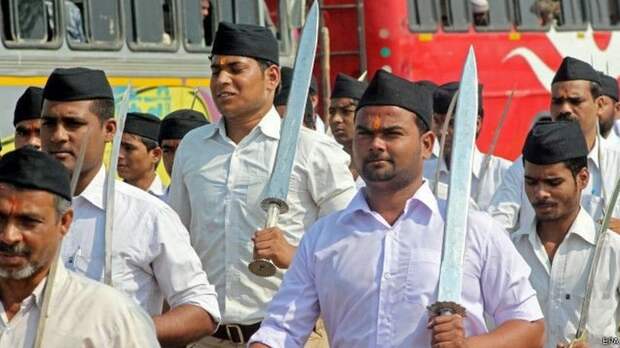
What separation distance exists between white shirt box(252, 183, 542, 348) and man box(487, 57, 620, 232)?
2.36 metres

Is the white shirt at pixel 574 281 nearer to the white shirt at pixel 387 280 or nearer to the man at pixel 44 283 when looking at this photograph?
the white shirt at pixel 387 280

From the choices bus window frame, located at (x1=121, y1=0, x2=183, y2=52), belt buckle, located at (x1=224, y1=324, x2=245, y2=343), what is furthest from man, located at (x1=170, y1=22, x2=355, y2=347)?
bus window frame, located at (x1=121, y1=0, x2=183, y2=52)

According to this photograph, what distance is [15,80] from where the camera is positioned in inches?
695

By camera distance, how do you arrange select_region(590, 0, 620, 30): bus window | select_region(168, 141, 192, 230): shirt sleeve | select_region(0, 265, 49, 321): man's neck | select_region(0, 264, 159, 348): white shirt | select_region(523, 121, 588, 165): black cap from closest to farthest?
select_region(0, 264, 159, 348): white shirt
select_region(0, 265, 49, 321): man's neck
select_region(168, 141, 192, 230): shirt sleeve
select_region(523, 121, 588, 165): black cap
select_region(590, 0, 620, 30): bus window

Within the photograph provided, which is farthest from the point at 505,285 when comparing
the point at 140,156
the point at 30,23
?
the point at 30,23

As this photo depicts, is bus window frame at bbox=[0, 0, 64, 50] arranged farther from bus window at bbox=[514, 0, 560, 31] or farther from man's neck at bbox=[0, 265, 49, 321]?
man's neck at bbox=[0, 265, 49, 321]

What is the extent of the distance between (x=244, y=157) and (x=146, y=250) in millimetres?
1664

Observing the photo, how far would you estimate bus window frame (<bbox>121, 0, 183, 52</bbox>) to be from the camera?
18.9 m

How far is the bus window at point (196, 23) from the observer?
19.5 m

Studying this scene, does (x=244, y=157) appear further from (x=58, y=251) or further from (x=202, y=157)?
(x=58, y=251)

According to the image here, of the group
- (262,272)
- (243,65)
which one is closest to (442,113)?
(243,65)

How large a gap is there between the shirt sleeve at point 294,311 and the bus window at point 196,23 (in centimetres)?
1213

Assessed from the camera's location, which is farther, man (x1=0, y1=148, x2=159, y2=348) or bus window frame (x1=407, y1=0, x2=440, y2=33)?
bus window frame (x1=407, y1=0, x2=440, y2=33)

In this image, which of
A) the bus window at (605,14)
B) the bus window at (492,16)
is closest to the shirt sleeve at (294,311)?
the bus window at (492,16)
